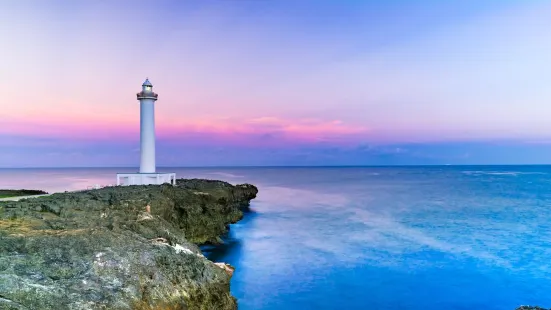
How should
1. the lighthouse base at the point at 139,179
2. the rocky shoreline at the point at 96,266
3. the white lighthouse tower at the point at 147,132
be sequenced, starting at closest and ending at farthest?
the rocky shoreline at the point at 96,266 < the lighthouse base at the point at 139,179 < the white lighthouse tower at the point at 147,132

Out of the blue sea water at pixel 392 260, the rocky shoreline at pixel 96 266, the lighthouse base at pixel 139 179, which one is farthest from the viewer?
the lighthouse base at pixel 139 179

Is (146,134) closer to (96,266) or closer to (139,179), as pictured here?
(139,179)

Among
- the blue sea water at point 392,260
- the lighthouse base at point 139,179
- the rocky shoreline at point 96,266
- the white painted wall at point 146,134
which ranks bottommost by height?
the blue sea water at point 392,260

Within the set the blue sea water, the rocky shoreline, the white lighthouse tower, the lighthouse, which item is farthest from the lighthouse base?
the rocky shoreline

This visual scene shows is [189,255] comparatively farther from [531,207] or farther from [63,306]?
[531,207]

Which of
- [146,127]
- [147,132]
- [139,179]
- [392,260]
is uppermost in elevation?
[146,127]

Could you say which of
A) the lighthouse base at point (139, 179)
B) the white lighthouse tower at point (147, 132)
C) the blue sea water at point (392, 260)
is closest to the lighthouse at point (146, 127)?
the white lighthouse tower at point (147, 132)

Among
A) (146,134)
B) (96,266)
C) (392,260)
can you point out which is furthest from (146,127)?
(96,266)

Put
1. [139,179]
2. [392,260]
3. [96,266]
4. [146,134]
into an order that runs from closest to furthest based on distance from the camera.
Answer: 1. [96,266]
2. [392,260]
3. [139,179]
4. [146,134]

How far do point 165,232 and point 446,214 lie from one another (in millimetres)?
32575

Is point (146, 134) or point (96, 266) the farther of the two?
Answer: point (146, 134)

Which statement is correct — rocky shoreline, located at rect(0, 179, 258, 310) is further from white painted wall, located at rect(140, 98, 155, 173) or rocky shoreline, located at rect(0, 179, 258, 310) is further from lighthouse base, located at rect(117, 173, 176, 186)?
white painted wall, located at rect(140, 98, 155, 173)

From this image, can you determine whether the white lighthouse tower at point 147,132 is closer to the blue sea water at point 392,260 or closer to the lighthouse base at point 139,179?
the lighthouse base at point 139,179

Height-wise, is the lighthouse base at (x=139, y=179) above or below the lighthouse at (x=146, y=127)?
below
